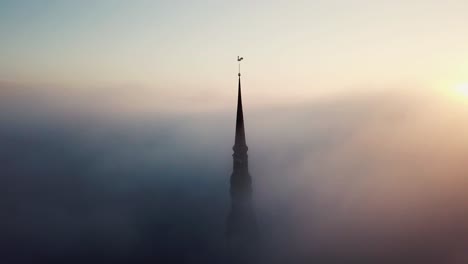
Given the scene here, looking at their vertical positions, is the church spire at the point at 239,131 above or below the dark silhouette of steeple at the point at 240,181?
above

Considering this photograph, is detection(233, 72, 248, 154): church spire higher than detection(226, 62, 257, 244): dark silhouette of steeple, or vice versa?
detection(233, 72, 248, 154): church spire

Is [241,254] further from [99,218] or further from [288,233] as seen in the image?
[99,218]

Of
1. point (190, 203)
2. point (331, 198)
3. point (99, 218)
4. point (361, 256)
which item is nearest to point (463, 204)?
point (331, 198)

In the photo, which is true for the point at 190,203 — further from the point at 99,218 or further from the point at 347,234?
the point at 347,234

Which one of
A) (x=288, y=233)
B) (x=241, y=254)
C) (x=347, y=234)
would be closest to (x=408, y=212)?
(x=347, y=234)

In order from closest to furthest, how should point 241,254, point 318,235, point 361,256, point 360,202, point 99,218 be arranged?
point 241,254, point 361,256, point 318,235, point 99,218, point 360,202

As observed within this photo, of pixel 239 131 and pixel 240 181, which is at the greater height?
pixel 239 131

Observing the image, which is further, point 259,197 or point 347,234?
point 259,197

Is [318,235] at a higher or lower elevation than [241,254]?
lower

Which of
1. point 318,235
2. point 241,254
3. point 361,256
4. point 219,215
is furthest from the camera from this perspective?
point 219,215
